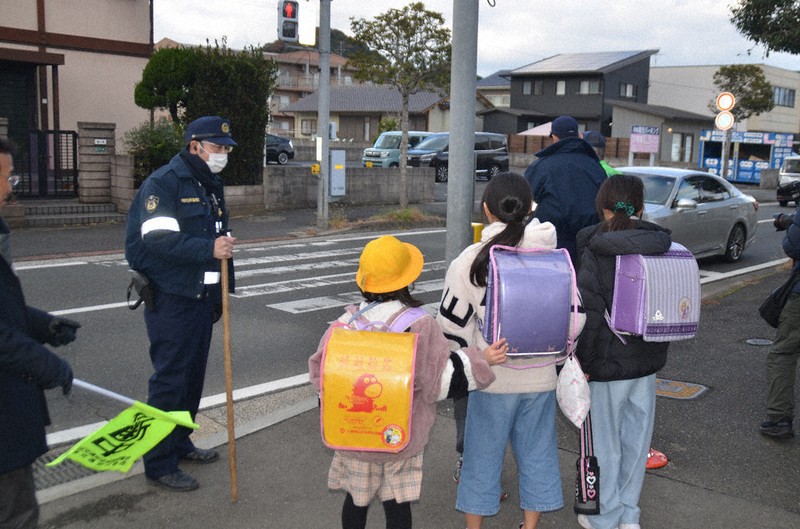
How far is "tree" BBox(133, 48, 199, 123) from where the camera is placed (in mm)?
17188

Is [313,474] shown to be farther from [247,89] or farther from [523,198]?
[247,89]

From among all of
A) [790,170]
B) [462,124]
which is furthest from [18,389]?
[790,170]

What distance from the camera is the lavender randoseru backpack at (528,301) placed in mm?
3055

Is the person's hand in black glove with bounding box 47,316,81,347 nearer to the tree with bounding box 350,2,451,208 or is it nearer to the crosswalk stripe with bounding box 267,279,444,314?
the crosswalk stripe with bounding box 267,279,444,314

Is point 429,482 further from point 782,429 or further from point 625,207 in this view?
point 782,429

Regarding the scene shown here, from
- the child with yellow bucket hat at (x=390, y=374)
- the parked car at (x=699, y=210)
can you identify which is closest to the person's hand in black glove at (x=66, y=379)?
the child with yellow bucket hat at (x=390, y=374)

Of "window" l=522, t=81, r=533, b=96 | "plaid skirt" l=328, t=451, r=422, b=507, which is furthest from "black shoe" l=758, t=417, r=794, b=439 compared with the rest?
"window" l=522, t=81, r=533, b=96

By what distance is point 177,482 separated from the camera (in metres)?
4.06

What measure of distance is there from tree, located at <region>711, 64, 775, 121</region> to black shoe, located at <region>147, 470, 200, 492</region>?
149ft

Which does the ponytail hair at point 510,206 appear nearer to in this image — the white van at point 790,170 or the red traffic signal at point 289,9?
the red traffic signal at point 289,9

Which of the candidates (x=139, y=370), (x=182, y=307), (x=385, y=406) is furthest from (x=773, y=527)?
(x=139, y=370)

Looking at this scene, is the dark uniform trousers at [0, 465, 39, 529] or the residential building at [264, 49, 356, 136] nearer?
the dark uniform trousers at [0, 465, 39, 529]

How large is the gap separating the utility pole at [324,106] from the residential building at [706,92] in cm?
5026

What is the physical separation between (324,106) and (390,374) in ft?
43.6
